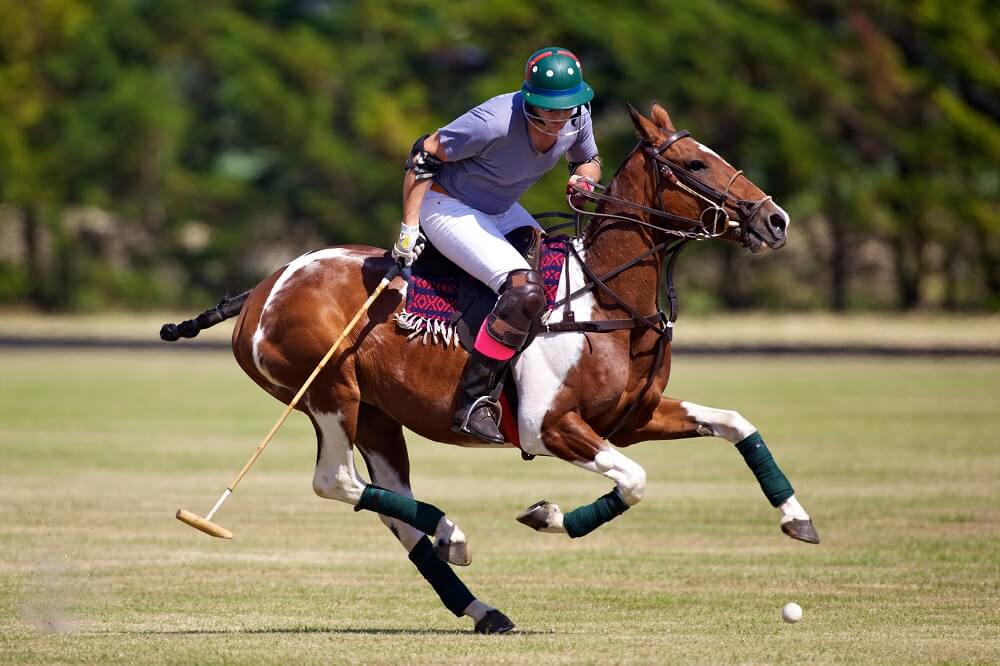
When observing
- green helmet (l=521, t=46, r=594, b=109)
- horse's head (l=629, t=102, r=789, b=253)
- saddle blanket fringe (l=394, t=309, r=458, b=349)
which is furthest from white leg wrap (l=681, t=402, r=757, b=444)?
green helmet (l=521, t=46, r=594, b=109)

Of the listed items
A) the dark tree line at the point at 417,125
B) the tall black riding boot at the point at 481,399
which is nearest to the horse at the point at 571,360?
the tall black riding boot at the point at 481,399

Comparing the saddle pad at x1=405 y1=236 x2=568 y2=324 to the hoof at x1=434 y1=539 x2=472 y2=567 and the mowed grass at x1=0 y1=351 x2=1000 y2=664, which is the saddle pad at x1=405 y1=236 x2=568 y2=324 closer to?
the hoof at x1=434 y1=539 x2=472 y2=567

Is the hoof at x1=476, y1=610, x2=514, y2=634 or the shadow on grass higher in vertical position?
the hoof at x1=476, y1=610, x2=514, y2=634

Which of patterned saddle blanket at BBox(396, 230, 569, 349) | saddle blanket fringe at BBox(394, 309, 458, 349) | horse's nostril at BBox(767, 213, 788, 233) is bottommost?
saddle blanket fringe at BBox(394, 309, 458, 349)

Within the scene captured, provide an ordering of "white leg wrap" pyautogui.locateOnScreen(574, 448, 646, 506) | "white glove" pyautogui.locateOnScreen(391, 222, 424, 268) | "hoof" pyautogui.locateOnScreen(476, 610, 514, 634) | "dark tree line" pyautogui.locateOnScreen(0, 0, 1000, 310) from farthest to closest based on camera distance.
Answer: "dark tree line" pyautogui.locateOnScreen(0, 0, 1000, 310) < "hoof" pyautogui.locateOnScreen(476, 610, 514, 634) < "white glove" pyautogui.locateOnScreen(391, 222, 424, 268) < "white leg wrap" pyautogui.locateOnScreen(574, 448, 646, 506)

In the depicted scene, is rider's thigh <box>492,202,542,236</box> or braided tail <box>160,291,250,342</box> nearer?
rider's thigh <box>492,202,542,236</box>

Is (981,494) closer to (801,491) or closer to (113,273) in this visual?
(801,491)

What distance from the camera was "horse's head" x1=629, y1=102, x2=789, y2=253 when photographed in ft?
28.2

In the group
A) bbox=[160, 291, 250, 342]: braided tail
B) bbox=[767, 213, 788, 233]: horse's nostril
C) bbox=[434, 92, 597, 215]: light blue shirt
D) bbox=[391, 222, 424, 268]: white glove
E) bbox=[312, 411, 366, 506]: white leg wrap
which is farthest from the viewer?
bbox=[160, 291, 250, 342]: braided tail

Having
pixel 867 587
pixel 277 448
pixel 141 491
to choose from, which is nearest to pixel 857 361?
pixel 277 448

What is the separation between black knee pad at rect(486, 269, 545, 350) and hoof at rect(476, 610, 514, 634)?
147cm

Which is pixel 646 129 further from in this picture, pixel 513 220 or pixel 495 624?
pixel 495 624

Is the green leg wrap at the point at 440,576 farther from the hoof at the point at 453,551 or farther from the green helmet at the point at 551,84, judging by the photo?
the green helmet at the point at 551,84

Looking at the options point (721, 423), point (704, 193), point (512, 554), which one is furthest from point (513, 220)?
point (512, 554)
